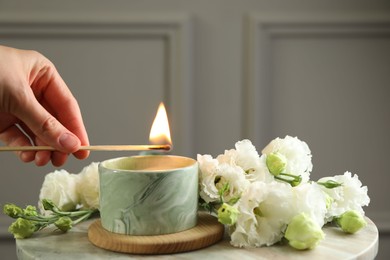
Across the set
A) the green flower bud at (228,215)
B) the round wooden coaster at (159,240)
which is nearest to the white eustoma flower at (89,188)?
the round wooden coaster at (159,240)

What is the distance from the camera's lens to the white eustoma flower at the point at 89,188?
0.99 meters

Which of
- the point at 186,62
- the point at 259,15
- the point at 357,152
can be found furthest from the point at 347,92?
the point at 186,62

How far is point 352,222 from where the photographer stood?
887mm

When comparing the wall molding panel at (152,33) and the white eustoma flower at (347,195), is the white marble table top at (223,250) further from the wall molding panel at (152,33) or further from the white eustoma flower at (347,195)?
the wall molding panel at (152,33)

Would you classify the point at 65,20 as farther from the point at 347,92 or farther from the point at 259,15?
the point at 347,92

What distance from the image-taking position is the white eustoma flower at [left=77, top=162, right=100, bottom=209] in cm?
99

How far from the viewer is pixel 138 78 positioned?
199cm

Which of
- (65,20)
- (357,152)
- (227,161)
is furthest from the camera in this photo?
(357,152)

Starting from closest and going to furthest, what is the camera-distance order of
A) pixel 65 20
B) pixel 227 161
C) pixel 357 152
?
1. pixel 227 161
2. pixel 65 20
3. pixel 357 152

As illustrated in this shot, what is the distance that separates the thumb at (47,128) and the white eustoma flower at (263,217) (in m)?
0.30

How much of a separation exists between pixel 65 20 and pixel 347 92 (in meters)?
0.90

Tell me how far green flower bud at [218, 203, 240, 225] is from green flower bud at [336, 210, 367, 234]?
167mm

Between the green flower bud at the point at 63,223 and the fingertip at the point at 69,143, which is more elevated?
the fingertip at the point at 69,143

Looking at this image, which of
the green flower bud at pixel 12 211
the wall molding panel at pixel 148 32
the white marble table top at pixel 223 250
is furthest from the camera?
the wall molding panel at pixel 148 32
